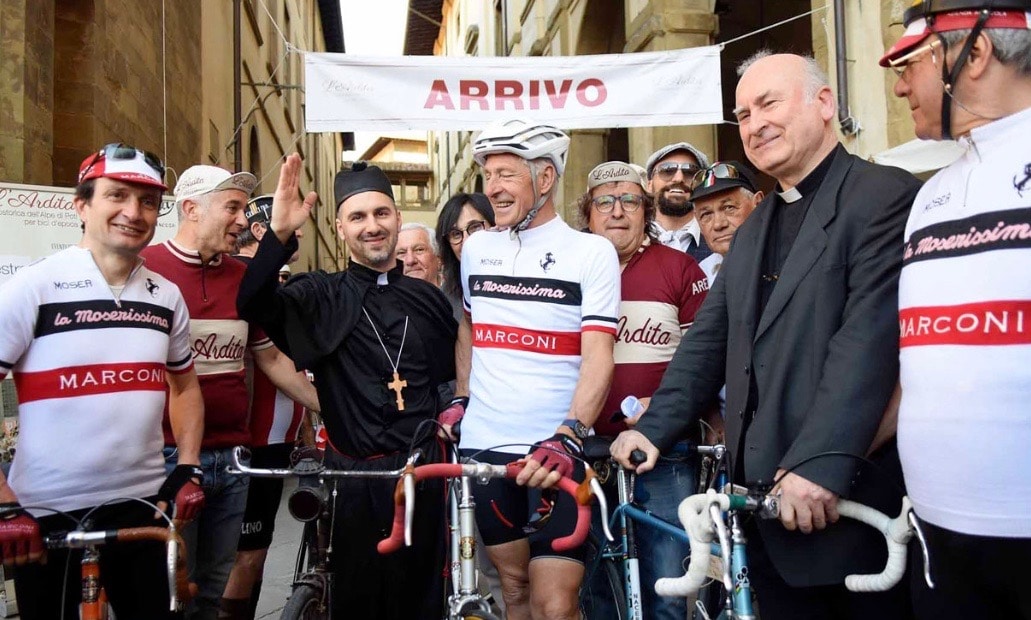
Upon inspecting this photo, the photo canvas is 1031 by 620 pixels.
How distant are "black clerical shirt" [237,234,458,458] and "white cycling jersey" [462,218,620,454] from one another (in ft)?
1.35

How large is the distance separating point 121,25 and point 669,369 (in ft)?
26.5

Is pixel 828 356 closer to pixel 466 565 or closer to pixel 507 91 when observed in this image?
pixel 466 565

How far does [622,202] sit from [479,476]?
191 centimetres

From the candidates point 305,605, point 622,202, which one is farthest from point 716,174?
point 305,605

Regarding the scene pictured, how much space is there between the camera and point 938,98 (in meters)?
2.08

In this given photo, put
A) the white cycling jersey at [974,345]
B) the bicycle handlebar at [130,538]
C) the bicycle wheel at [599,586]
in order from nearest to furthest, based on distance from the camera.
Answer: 1. the white cycling jersey at [974,345]
2. the bicycle handlebar at [130,538]
3. the bicycle wheel at [599,586]

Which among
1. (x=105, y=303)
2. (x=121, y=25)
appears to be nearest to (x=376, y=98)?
(x=121, y=25)

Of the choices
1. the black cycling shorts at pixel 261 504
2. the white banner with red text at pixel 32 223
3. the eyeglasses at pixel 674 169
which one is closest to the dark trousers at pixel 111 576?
the black cycling shorts at pixel 261 504

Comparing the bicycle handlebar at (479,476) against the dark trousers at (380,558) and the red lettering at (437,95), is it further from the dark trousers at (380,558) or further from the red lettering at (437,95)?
the red lettering at (437,95)

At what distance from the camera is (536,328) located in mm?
3346

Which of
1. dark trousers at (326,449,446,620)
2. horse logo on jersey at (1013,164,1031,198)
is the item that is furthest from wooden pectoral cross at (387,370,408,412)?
horse logo on jersey at (1013,164,1031,198)

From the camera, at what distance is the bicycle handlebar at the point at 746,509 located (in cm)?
201

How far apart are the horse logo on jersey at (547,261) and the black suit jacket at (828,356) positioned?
88 centimetres

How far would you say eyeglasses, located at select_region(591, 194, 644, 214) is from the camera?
13.4 feet
